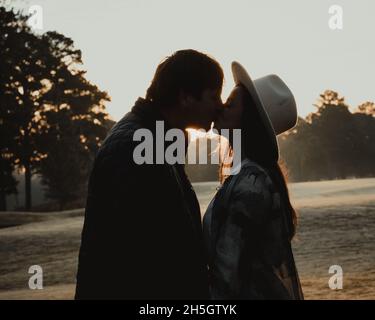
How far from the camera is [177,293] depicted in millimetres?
2760

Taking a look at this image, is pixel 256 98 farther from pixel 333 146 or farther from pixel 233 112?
pixel 333 146

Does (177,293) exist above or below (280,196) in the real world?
below

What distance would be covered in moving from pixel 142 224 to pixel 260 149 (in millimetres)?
770

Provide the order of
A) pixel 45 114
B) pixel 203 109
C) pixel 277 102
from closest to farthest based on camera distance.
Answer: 1. pixel 203 109
2. pixel 277 102
3. pixel 45 114

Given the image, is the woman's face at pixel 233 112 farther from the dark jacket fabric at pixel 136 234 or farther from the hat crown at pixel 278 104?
the dark jacket fabric at pixel 136 234

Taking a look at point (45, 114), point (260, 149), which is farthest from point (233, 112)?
point (45, 114)

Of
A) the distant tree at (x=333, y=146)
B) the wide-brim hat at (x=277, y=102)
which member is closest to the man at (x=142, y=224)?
the wide-brim hat at (x=277, y=102)

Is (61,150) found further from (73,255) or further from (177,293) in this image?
(177,293)

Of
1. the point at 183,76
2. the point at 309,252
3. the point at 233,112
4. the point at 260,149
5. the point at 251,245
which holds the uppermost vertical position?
the point at 183,76

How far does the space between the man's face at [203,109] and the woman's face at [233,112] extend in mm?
35

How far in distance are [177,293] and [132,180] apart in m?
0.54

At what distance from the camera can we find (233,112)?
3189 millimetres
